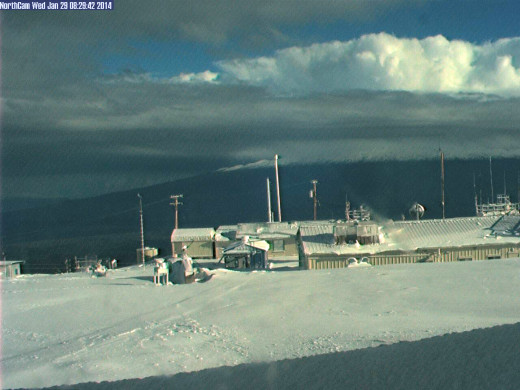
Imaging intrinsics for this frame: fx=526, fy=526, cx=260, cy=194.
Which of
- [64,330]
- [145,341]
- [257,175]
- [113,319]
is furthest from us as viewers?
[257,175]

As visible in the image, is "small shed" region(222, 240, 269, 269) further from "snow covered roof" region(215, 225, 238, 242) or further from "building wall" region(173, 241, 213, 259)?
"building wall" region(173, 241, 213, 259)

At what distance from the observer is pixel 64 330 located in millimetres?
6156

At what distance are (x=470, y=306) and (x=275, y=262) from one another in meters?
14.5

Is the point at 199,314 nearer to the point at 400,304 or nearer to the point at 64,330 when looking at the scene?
the point at 64,330

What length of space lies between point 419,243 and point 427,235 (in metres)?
1.15

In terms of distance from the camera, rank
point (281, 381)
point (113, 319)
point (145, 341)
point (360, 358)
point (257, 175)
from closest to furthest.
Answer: point (281, 381)
point (360, 358)
point (145, 341)
point (113, 319)
point (257, 175)

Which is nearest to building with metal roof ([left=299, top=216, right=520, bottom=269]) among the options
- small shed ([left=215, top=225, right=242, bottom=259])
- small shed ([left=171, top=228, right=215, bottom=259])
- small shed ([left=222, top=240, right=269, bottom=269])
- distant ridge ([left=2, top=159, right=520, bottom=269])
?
small shed ([left=222, top=240, right=269, bottom=269])

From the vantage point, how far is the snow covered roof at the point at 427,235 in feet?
54.0

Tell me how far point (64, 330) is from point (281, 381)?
11.4 feet

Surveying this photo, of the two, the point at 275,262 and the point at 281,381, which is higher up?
the point at 281,381

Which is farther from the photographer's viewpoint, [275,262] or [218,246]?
[218,246]

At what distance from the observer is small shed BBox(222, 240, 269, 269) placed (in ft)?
59.9

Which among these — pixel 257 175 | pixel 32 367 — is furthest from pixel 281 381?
pixel 257 175

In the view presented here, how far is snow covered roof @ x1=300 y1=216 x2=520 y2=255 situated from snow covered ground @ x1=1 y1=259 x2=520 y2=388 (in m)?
7.01
